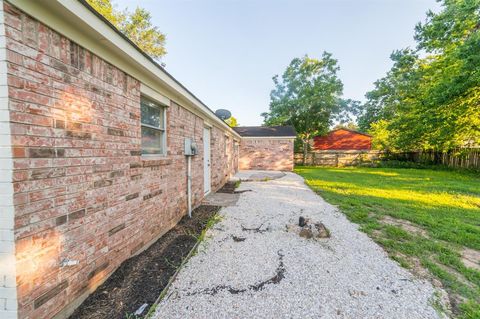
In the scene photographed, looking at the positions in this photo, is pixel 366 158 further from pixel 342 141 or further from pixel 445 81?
pixel 445 81

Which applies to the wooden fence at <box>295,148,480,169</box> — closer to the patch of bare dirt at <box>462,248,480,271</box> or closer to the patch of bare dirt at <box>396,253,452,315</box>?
the patch of bare dirt at <box>462,248,480,271</box>

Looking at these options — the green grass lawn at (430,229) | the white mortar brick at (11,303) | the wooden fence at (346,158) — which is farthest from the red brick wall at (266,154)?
the white mortar brick at (11,303)

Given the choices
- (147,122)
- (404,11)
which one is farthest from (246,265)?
(404,11)

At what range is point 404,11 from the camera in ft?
25.2

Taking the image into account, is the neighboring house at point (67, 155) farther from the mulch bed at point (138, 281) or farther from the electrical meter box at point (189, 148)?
the electrical meter box at point (189, 148)

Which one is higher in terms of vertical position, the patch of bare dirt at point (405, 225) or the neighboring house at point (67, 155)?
the neighboring house at point (67, 155)

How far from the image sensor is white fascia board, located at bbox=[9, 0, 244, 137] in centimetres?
149

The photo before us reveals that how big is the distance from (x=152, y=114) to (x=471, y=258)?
5.45 m

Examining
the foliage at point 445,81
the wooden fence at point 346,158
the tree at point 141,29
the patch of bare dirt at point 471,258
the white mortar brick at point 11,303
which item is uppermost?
the tree at point 141,29

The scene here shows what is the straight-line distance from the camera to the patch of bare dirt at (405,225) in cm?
358

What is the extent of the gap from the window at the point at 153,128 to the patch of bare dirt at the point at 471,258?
4.95 meters

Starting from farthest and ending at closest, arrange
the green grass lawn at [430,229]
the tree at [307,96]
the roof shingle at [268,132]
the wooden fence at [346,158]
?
the tree at [307,96] < the wooden fence at [346,158] < the roof shingle at [268,132] < the green grass lawn at [430,229]

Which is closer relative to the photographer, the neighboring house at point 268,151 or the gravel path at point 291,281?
the gravel path at point 291,281

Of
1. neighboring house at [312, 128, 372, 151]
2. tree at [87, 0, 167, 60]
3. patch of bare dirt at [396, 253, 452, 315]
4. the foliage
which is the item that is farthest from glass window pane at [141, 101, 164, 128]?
neighboring house at [312, 128, 372, 151]
